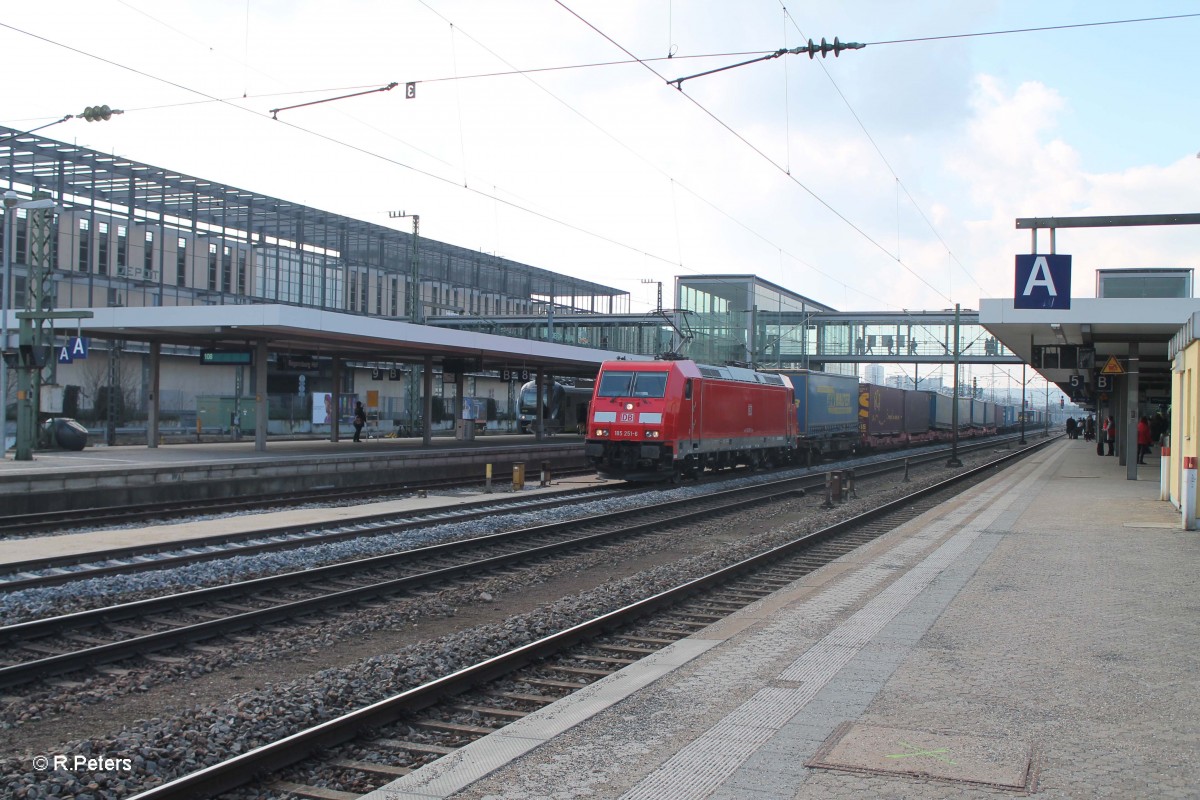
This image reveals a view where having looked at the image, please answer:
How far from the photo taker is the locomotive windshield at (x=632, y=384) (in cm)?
2312

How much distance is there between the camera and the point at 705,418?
2452 centimetres

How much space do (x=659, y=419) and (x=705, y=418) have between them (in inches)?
85.2

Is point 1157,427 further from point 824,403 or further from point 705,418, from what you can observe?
point 705,418

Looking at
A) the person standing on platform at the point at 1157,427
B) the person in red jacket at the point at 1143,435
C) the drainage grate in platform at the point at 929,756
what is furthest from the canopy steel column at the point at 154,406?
the person standing on platform at the point at 1157,427

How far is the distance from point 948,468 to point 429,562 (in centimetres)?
2700

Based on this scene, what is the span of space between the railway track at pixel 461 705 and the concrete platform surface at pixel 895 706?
1.58 ft

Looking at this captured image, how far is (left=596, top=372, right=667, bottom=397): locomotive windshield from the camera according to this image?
2312cm

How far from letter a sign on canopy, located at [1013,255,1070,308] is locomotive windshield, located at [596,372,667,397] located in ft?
26.3

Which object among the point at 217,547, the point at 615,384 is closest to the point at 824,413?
the point at 615,384

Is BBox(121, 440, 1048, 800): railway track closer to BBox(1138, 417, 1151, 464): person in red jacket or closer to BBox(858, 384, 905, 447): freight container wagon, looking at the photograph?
BBox(1138, 417, 1151, 464): person in red jacket

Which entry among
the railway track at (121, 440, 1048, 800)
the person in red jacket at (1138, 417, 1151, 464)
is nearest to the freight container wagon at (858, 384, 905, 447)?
the person in red jacket at (1138, 417, 1151, 464)

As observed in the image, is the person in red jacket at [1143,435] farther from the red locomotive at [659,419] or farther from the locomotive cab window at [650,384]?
the locomotive cab window at [650,384]

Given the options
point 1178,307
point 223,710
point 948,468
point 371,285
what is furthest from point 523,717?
point 371,285

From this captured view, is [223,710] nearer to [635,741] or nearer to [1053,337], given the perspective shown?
[635,741]
